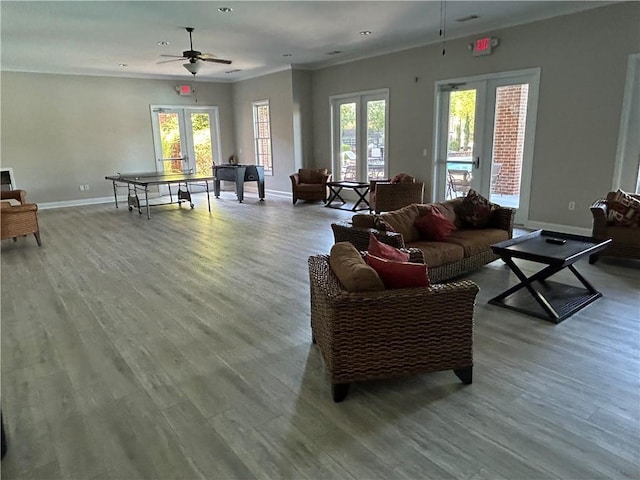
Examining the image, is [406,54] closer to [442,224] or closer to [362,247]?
[442,224]

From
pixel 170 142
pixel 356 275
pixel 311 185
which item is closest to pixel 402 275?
pixel 356 275

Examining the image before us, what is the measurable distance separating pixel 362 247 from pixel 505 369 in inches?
57.9

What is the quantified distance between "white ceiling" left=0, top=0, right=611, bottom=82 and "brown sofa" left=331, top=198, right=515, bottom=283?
255 cm

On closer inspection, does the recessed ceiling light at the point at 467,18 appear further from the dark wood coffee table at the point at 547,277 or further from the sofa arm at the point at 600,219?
the dark wood coffee table at the point at 547,277

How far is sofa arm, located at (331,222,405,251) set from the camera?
10.9 ft

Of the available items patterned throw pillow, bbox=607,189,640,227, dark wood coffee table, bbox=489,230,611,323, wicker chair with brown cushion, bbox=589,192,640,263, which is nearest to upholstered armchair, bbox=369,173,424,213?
wicker chair with brown cushion, bbox=589,192,640,263

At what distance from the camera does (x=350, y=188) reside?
8.19 metres

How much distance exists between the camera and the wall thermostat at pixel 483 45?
19.8 ft

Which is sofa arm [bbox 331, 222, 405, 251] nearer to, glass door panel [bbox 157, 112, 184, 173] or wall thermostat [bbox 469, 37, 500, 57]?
wall thermostat [bbox 469, 37, 500, 57]

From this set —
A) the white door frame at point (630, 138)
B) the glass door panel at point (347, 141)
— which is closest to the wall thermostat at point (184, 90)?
the glass door panel at point (347, 141)

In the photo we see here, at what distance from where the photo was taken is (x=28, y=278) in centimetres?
444

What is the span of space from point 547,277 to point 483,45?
4011 mm

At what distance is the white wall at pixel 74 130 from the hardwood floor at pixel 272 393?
5629 mm

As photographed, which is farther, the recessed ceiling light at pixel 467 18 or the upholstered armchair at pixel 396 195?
the upholstered armchair at pixel 396 195
